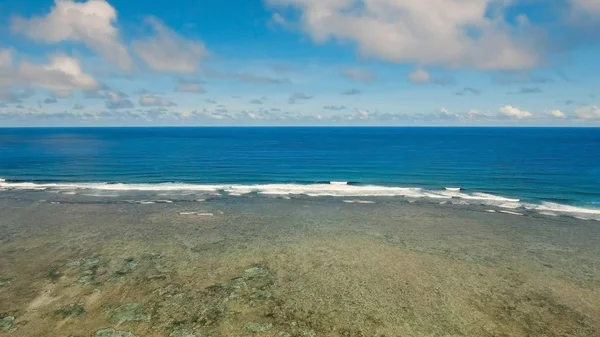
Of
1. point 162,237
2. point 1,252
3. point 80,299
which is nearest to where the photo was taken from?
point 80,299

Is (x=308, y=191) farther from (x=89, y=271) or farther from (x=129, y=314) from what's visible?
(x=129, y=314)

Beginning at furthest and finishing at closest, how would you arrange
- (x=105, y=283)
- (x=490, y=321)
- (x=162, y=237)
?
(x=162, y=237)
(x=105, y=283)
(x=490, y=321)

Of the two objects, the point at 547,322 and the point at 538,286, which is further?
the point at 538,286

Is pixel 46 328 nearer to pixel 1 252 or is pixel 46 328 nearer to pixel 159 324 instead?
pixel 159 324

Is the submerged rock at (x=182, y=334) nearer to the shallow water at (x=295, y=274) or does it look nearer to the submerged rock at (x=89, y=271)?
the shallow water at (x=295, y=274)

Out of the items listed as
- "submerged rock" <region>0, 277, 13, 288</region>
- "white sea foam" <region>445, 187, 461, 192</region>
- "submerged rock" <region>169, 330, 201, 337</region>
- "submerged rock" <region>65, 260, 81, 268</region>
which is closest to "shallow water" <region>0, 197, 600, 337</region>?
"submerged rock" <region>169, 330, 201, 337</region>

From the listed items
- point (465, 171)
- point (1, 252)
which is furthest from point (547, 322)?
point (465, 171)
